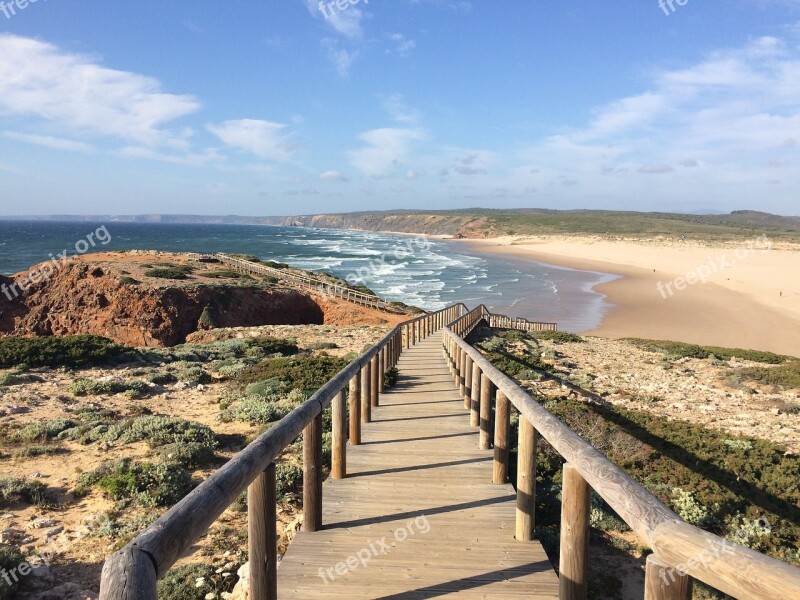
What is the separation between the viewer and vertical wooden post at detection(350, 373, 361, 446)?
208 inches

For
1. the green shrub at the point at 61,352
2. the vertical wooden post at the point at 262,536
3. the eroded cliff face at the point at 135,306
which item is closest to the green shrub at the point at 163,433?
the vertical wooden post at the point at 262,536

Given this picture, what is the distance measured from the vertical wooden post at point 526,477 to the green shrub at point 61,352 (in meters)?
11.4

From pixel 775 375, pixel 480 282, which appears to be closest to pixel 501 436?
pixel 775 375

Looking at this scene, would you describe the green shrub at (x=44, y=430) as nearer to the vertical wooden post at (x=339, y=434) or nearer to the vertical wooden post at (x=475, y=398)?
the vertical wooden post at (x=339, y=434)

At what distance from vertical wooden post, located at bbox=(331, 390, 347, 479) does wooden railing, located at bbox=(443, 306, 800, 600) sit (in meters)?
1.37

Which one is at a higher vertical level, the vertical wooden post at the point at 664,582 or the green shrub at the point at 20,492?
the vertical wooden post at the point at 664,582

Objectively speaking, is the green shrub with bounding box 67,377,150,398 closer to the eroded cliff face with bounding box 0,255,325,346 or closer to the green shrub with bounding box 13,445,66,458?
the green shrub with bounding box 13,445,66,458

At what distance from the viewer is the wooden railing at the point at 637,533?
1.38 metres

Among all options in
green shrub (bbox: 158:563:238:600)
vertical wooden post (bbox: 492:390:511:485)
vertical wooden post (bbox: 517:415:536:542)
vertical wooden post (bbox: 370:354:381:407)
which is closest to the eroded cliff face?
vertical wooden post (bbox: 370:354:381:407)

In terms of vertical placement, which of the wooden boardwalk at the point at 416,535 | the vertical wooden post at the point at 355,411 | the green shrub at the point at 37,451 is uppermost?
the vertical wooden post at the point at 355,411

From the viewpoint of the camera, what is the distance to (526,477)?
3418 mm

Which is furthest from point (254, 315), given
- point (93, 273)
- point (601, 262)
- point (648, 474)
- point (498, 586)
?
point (601, 262)

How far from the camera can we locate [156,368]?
11.9 m

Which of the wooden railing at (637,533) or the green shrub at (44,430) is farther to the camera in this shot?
the green shrub at (44,430)
